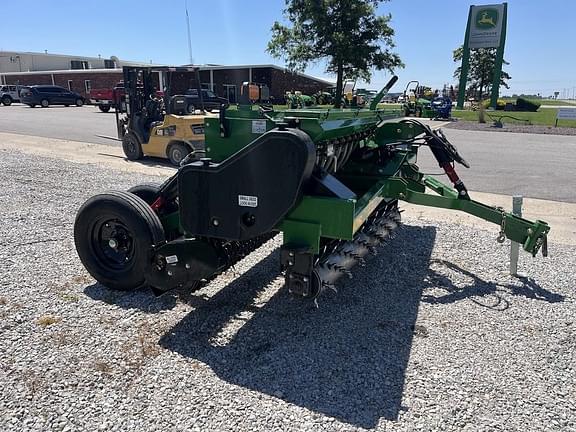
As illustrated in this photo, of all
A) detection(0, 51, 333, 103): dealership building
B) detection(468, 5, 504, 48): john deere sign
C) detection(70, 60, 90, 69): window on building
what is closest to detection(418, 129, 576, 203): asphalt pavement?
detection(0, 51, 333, 103): dealership building

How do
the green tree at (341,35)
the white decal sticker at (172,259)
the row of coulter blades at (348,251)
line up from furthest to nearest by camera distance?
the green tree at (341,35) → the white decal sticker at (172,259) → the row of coulter blades at (348,251)

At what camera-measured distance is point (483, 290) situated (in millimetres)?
4219

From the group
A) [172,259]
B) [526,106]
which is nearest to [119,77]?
[526,106]

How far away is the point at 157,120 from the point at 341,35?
795 inches

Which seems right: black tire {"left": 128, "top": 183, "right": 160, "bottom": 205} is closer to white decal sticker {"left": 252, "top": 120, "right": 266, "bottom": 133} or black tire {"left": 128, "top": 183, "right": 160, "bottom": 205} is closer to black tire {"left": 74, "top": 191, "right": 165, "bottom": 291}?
black tire {"left": 74, "top": 191, "right": 165, "bottom": 291}

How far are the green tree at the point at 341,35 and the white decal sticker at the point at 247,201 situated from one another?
26.5 metres

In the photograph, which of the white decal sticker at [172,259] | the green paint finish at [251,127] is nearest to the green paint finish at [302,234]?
the green paint finish at [251,127]

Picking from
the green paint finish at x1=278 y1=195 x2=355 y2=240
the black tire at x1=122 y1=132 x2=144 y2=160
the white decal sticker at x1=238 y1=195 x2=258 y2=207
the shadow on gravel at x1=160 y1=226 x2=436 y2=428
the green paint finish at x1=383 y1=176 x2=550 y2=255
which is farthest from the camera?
the black tire at x1=122 y1=132 x2=144 y2=160

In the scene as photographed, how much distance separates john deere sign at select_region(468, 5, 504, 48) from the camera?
35.8 m

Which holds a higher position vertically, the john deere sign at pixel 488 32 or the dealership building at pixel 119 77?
the john deere sign at pixel 488 32

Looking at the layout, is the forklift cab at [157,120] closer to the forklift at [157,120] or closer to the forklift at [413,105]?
the forklift at [157,120]

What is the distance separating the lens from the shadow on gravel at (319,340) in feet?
9.11

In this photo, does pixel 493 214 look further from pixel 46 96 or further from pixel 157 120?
pixel 46 96

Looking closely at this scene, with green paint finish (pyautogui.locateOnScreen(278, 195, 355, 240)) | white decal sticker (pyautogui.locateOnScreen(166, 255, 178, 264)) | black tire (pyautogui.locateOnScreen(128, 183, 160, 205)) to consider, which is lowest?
white decal sticker (pyautogui.locateOnScreen(166, 255, 178, 264))
